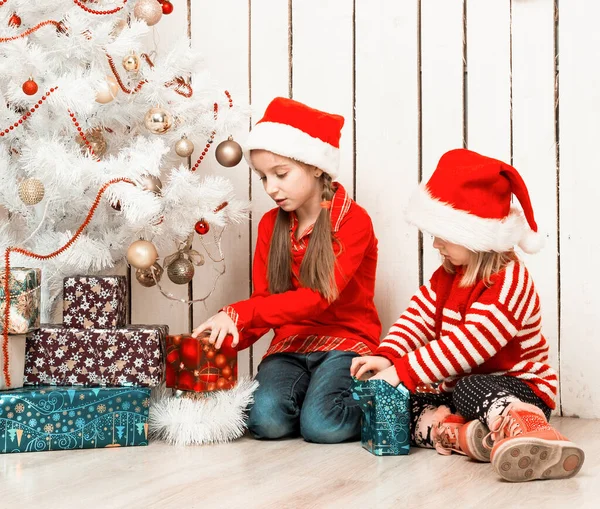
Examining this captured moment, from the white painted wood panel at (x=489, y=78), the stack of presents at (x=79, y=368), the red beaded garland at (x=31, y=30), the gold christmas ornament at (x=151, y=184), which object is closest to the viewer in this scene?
the stack of presents at (x=79, y=368)

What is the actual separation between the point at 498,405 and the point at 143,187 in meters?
0.88

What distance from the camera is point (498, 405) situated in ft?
4.84

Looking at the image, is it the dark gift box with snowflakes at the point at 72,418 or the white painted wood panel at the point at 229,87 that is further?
the white painted wood panel at the point at 229,87

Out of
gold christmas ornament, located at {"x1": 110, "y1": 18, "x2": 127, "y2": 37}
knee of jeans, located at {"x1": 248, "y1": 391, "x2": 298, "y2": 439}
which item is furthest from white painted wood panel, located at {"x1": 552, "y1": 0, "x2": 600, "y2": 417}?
gold christmas ornament, located at {"x1": 110, "y1": 18, "x2": 127, "y2": 37}

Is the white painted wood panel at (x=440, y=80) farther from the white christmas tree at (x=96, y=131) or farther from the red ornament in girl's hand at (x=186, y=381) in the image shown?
the red ornament in girl's hand at (x=186, y=381)

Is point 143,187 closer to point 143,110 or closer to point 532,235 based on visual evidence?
point 143,110

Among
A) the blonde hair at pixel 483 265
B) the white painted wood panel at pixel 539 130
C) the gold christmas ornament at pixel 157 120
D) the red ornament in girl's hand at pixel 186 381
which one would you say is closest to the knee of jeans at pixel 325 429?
the red ornament in girl's hand at pixel 186 381

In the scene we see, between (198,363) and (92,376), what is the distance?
22cm

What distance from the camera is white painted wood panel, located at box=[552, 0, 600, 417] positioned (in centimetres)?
196

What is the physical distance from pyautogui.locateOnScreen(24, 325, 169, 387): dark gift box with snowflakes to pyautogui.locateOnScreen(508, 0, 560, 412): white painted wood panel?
97 cm

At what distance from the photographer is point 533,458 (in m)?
1.32

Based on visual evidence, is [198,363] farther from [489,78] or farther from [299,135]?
[489,78]

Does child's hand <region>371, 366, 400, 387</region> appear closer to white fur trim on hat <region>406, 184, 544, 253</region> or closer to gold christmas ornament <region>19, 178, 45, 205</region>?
white fur trim on hat <region>406, 184, 544, 253</region>

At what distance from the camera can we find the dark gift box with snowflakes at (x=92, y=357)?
1651mm
